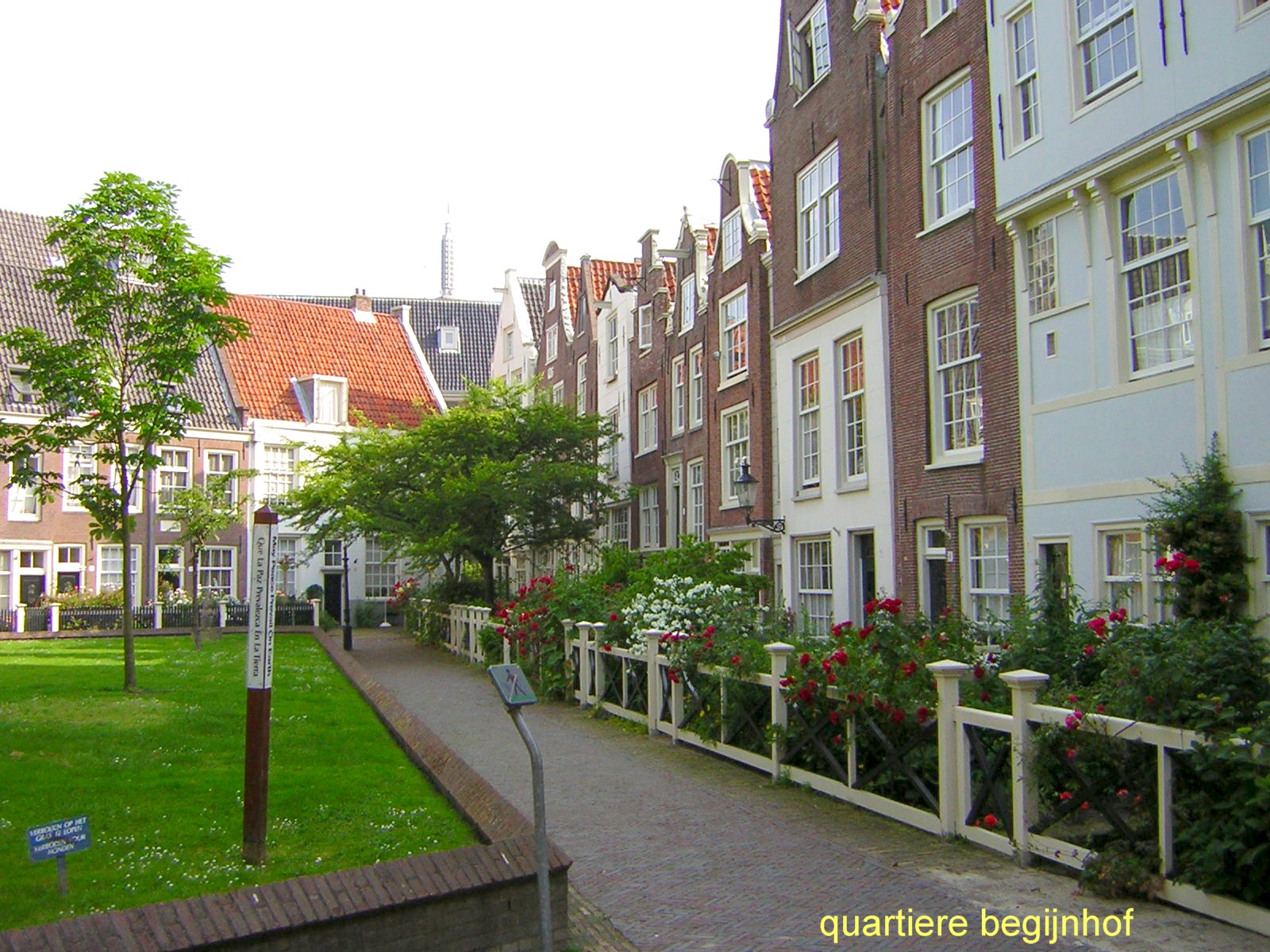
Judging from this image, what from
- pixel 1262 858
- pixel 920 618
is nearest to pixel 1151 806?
pixel 1262 858

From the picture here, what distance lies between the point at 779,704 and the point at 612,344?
27.7m

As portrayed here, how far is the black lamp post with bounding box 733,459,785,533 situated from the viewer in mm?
24172

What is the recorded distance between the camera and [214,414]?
46625 millimetres

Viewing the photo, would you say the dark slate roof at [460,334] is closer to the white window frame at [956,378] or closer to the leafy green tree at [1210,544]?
the white window frame at [956,378]

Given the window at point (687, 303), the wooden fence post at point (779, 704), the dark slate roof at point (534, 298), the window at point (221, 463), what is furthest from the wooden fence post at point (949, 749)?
the dark slate roof at point (534, 298)

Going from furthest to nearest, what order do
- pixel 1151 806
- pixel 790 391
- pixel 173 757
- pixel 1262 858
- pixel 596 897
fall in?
pixel 790 391
pixel 173 757
pixel 596 897
pixel 1151 806
pixel 1262 858

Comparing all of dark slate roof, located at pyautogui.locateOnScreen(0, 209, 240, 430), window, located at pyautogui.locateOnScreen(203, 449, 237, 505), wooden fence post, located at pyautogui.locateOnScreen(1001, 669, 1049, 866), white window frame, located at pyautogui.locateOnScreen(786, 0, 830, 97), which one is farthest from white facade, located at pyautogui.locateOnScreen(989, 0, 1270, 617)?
window, located at pyautogui.locateOnScreen(203, 449, 237, 505)

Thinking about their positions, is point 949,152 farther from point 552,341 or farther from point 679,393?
point 552,341

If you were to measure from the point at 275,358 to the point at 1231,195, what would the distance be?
4385 cm

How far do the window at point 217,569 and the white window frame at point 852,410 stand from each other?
31275 mm

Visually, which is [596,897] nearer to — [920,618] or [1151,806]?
[1151,806]

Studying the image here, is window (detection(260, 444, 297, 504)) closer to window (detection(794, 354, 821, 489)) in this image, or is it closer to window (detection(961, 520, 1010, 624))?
window (detection(794, 354, 821, 489))

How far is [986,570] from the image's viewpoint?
17266 millimetres

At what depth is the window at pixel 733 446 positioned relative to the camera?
27477 mm
